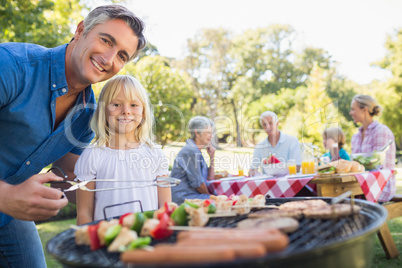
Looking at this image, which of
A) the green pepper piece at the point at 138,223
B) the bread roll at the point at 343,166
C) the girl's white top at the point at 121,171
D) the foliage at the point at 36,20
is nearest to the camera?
the green pepper piece at the point at 138,223

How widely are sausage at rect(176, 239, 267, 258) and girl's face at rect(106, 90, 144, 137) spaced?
60.5 inches

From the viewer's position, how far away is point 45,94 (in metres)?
1.81

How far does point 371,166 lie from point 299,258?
13.4ft

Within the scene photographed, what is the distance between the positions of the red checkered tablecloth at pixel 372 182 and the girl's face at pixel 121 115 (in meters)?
2.80

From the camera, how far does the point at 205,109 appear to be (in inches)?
1185

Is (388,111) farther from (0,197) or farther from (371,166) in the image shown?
(0,197)

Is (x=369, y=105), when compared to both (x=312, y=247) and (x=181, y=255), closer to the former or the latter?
(x=312, y=247)

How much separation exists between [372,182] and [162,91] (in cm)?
1033

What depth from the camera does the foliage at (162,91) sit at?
13.1 m

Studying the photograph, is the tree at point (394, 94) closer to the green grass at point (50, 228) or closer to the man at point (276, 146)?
the man at point (276, 146)

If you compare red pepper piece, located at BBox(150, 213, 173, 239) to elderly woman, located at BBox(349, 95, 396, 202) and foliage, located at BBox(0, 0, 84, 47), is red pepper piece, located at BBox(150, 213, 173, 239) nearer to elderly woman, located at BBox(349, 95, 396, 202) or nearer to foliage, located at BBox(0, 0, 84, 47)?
elderly woman, located at BBox(349, 95, 396, 202)

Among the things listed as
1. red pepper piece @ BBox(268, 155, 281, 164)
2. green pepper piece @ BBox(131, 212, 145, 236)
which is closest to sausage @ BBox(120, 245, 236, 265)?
green pepper piece @ BBox(131, 212, 145, 236)

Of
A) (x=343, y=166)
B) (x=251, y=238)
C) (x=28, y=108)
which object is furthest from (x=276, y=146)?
(x=251, y=238)

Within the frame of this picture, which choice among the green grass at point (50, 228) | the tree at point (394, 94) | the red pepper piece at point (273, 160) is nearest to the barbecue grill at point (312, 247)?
the red pepper piece at point (273, 160)
